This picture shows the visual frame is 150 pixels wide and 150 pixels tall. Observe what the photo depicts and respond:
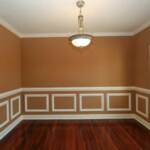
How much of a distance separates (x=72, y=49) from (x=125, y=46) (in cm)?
149

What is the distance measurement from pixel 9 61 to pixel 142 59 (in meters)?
3.24

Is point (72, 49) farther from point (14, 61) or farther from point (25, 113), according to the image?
point (25, 113)

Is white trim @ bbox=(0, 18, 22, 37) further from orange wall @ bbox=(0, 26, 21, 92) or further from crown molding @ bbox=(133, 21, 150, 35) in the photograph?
crown molding @ bbox=(133, 21, 150, 35)

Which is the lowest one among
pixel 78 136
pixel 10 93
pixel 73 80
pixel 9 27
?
pixel 78 136

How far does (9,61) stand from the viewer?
390 cm

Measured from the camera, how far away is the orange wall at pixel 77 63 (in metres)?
4.68

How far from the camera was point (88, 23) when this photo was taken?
3.77 meters

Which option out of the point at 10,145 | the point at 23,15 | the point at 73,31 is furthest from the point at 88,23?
the point at 10,145

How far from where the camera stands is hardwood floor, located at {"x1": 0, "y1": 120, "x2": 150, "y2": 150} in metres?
3.05

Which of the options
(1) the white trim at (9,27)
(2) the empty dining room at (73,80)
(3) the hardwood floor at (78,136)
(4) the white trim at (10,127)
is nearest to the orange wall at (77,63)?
(2) the empty dining room at (73,80)

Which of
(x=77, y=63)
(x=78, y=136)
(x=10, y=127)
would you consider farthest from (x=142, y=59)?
(x=10, y=127)

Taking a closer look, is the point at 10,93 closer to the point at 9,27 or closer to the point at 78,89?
the point at 9,27

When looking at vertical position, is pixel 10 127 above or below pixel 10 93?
below

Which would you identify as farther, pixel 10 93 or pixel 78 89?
pixel 78 89
